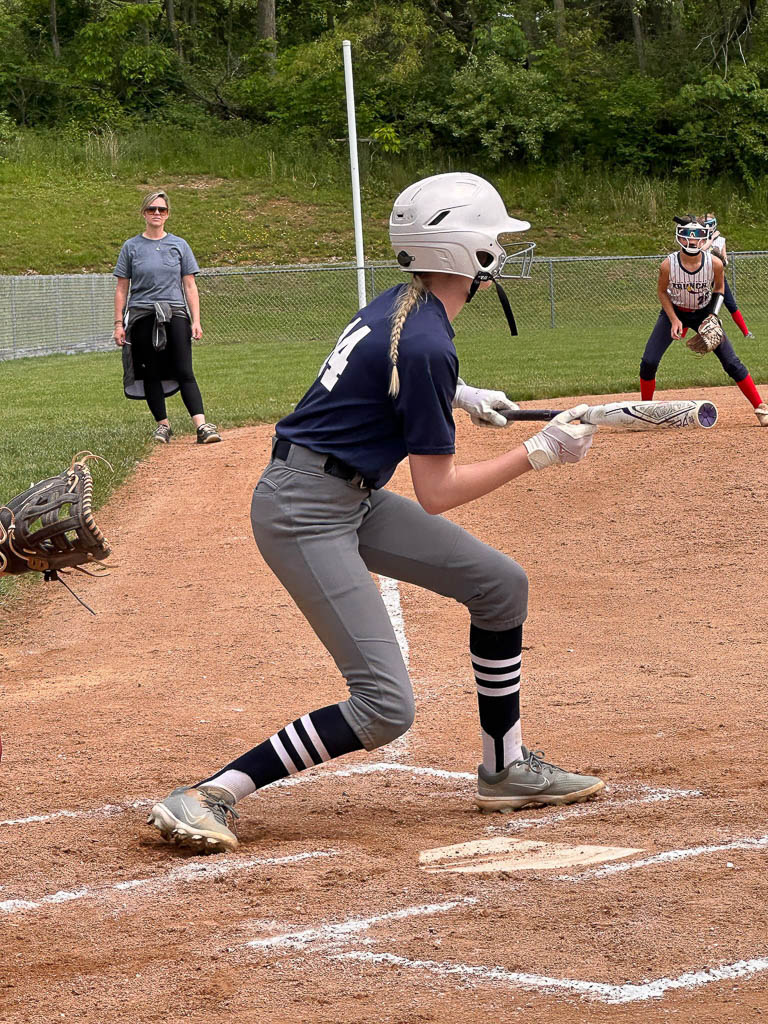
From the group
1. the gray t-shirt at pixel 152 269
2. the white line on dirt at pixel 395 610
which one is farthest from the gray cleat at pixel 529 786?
the gray t-shirt at pixel 152 269

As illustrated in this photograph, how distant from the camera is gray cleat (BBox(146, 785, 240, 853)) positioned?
12.1 ft

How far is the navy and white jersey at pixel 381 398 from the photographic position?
348cm

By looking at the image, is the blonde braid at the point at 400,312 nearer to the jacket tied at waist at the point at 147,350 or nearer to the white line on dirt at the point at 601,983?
the white line on dirt at the point at 601,983

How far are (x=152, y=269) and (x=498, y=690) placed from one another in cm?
791

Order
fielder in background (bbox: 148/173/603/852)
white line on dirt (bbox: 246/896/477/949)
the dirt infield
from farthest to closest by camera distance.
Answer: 1. fielder in background (bbox: 148/173/603/852)
2. white line on dirt (bbox: 246/896/477/949)
3. the dirt infield

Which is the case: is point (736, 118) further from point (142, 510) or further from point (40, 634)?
point (40, 634)

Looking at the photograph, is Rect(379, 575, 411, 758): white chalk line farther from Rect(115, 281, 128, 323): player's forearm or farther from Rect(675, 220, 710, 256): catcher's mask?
Rect(675, 220, 710, 256): catcher's mask

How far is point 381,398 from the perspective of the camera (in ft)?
11.9

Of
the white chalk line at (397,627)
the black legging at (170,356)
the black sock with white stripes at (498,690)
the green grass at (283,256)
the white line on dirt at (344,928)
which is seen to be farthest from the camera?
the green grass at (283,256)

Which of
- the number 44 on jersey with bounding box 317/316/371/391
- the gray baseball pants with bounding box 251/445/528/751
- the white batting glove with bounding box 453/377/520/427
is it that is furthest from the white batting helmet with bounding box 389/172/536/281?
the gray baseball pants with bounding box 251/445/528/751

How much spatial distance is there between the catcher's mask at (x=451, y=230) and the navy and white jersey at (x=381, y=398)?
4.6 inches

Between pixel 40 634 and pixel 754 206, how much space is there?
33306 millimetres

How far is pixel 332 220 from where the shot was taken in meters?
35.1

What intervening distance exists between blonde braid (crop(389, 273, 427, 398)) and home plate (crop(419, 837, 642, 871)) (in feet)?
4.44
